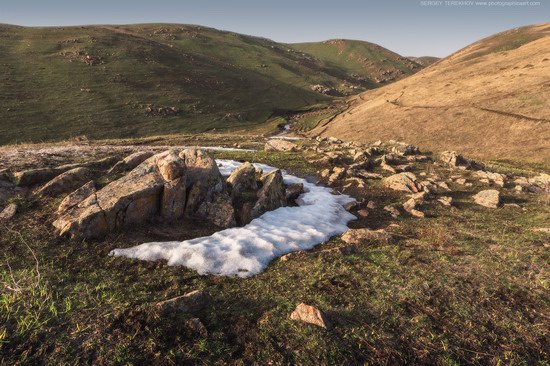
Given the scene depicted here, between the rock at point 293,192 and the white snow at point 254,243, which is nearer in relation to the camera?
the white snow at point 254,243

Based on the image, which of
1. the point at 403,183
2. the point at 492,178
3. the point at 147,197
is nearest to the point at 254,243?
the point at 147,197

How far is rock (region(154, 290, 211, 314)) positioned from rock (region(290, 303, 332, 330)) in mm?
2098

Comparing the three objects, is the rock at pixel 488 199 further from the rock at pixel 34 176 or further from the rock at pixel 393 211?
the rock at pixel 34 176

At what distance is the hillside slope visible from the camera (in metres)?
39.5

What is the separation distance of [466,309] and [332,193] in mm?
10831

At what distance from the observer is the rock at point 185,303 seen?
6.80 metres

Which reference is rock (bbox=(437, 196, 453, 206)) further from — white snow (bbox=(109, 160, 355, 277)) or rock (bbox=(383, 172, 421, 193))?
white snow (bbox=(109, 160, 355, 277))

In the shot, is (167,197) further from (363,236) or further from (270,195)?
(363,236)

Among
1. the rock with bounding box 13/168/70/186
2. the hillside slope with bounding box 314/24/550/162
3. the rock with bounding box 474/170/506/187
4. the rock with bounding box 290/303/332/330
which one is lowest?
the rock with bounding box 290/303/332/330

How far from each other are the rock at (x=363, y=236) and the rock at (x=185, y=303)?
5934mm

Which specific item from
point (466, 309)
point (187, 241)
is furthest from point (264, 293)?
point (466, 309)

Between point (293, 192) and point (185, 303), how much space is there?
34.0 ft

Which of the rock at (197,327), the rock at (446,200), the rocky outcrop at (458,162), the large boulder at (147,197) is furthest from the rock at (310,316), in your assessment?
the rocky outcrop at (458,162)

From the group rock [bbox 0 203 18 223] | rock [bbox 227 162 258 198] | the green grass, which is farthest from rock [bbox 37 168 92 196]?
rock [bbox 227 162 258 198]
